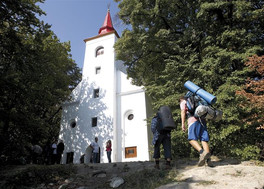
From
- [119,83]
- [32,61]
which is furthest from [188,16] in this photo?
[119,83]

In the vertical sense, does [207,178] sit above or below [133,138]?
below

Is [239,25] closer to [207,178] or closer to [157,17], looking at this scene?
[157,17]

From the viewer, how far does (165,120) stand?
5.26 meters

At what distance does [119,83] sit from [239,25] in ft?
38.6

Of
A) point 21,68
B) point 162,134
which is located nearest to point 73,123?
point 21,68

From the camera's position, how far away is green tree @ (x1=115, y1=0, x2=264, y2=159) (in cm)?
912

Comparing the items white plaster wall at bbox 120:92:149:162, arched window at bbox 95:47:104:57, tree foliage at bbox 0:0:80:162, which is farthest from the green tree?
arched window at bbox 95:47:104:57

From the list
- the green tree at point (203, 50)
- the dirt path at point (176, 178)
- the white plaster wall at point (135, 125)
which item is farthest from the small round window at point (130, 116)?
the dirt path at point (176, 178)

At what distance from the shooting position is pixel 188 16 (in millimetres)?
11891

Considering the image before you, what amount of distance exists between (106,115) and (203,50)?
1060 centimetres

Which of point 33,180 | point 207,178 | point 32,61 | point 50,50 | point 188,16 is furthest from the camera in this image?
point 50,50

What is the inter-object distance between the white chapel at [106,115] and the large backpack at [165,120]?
11.3m

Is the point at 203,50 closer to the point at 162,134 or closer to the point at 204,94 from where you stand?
the point at 204,94

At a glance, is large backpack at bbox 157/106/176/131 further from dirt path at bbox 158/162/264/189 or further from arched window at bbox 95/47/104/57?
arched window at bbox 95/47/104/57
